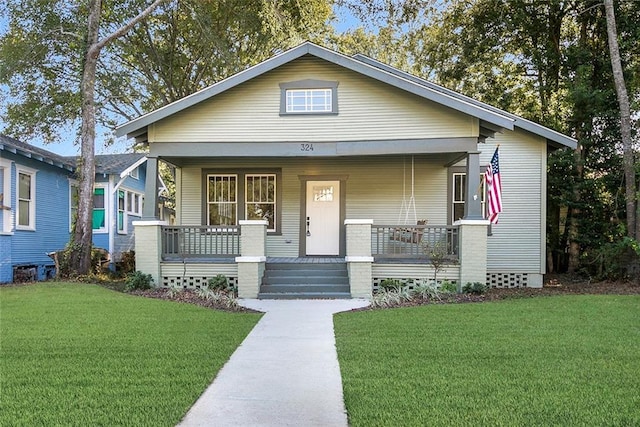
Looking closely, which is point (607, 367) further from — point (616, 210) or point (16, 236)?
point (16, 236)

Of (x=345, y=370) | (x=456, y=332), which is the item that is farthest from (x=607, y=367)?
(x=345, y=370)

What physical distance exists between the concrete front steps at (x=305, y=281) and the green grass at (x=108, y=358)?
82.5 inches

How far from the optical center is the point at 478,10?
652 inches

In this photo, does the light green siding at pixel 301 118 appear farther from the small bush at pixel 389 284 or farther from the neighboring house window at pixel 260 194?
the small bush at pixel 389 284

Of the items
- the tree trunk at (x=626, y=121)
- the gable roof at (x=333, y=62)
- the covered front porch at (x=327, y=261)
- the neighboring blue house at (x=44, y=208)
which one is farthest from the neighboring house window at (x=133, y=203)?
the tree trunk at (x=626, y=121)

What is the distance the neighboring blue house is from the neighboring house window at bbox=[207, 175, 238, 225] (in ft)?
16.3

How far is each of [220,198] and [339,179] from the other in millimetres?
3482

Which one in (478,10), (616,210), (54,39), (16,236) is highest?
(478,10)

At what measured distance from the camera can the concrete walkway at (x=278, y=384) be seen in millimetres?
3408

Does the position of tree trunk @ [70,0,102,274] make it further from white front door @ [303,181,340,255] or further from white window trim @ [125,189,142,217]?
white front door @ [303,181,340,255]

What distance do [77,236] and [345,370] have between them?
10.6 m

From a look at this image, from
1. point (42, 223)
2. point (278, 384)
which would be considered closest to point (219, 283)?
point (278, 384)

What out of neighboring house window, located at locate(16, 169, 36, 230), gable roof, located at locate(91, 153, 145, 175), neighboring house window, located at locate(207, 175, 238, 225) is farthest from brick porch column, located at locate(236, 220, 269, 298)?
gable roof, located at locate(91, 153, 145, 175)

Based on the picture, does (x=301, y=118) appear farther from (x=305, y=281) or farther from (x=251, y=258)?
(x=305, y=281)
